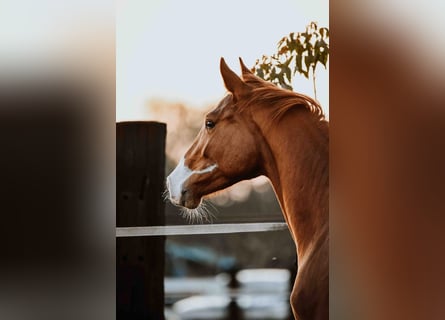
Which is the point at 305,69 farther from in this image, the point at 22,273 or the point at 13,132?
the point at 22,273

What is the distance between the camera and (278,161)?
404 cm

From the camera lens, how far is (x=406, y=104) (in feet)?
14.1

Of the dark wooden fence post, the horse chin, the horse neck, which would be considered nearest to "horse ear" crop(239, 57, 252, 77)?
the horse neck

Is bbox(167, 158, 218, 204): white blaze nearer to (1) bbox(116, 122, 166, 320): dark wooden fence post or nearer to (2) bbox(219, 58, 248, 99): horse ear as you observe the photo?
(1) bbox(116, 122, 166, 320): dark wooden fence post

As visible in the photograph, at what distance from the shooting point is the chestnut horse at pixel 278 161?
389cm

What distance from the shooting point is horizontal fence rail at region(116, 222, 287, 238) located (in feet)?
12.3

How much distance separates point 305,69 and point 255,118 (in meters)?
0.41

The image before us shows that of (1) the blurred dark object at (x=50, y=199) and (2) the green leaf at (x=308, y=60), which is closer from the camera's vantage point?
(1) the blurred dark object at (x=50, y=199)

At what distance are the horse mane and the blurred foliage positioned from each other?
0.11 ft

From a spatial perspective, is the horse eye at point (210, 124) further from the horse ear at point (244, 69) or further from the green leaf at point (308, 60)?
the green leaf at point (308, 60)

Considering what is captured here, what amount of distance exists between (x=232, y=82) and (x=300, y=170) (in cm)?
67

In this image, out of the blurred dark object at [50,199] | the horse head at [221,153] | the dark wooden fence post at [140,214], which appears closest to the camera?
the blurred dark object at [50,199]

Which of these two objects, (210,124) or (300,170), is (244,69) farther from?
→ (300,170)

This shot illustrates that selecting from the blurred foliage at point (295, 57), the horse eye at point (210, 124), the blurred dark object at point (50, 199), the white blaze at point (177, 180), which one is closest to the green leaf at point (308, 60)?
the blurred foliage at point (295, 57)
